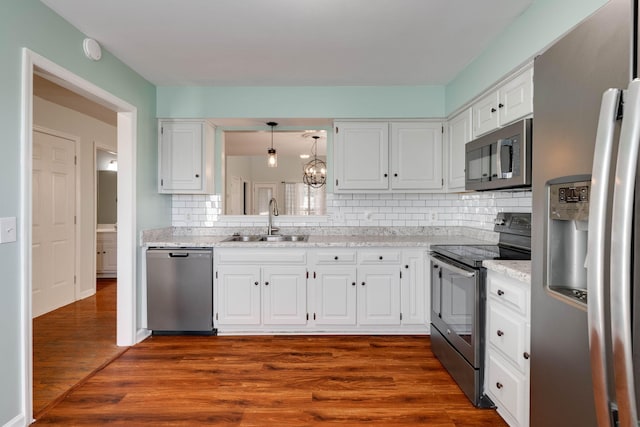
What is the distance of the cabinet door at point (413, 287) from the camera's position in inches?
128

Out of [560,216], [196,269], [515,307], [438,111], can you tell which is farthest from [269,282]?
[560,216]

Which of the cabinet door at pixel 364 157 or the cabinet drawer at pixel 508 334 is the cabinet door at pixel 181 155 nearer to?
the cabinet door at pixel 364 157

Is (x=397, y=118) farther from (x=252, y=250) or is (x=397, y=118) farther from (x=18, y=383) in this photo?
(x=18, y=383)

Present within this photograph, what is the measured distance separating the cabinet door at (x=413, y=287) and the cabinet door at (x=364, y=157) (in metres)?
0.76

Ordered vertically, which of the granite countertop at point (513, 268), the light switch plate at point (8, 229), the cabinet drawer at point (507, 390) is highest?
the light switch plate at point (8, 229)

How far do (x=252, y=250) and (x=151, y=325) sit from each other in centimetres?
112

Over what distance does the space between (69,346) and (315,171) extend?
2.83 m

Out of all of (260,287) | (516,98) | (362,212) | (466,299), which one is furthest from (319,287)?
(516,98)

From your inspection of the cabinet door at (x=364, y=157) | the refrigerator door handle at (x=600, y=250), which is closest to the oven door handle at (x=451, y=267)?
the cabinet door at (x=364, y=157)

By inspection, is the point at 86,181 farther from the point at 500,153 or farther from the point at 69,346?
the point at 500,153

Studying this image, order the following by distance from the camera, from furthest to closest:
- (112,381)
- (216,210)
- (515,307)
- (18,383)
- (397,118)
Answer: (216,210) < (397,118) < (112,381) < (18,383) < (515,307)

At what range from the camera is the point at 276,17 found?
2.30m

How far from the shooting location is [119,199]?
3.11 meters

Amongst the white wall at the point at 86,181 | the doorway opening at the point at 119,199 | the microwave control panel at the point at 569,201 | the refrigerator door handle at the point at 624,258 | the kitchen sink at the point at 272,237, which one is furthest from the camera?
the white wall at the point at 86,181
